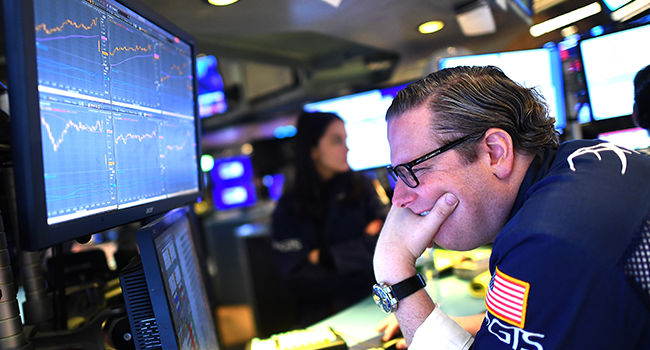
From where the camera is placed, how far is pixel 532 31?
71.7 inches

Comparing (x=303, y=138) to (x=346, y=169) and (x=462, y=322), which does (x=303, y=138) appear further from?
(x=462, y=322)

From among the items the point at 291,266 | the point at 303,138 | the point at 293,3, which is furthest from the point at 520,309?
the point at 303,138

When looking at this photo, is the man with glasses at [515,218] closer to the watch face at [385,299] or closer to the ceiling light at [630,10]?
the watch face at [385,299]

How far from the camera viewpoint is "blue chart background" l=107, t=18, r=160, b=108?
2.44 ft

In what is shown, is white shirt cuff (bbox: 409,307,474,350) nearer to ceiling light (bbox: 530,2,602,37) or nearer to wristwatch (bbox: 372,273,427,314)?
wristwatch (bbox: 372,273,427,314)

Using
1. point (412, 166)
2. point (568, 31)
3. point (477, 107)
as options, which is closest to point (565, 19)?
point (568, 31)

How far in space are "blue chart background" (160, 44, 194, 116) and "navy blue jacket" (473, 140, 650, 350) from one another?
2.53ft

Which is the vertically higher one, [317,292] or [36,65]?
[36,65]

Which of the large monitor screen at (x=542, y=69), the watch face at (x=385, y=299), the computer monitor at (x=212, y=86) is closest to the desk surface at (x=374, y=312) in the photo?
the watch face at (x=385, y=299)

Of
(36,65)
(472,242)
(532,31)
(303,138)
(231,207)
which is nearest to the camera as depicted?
(36,65)

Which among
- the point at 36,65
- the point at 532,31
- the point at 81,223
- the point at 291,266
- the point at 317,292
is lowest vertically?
the point at 317,292

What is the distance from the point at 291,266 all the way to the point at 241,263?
1960 mm

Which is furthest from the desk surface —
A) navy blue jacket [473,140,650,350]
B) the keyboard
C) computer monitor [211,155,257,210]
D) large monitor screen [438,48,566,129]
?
computer monitor [211,155,257,210]

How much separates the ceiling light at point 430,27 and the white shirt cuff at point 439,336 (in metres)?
1.39
